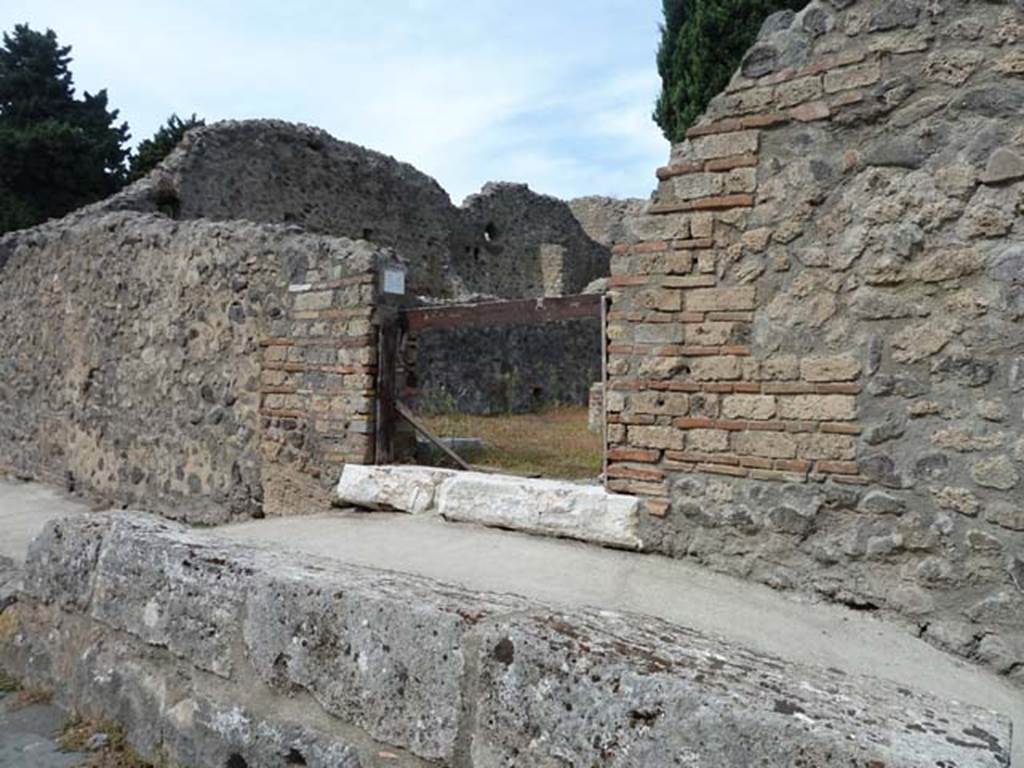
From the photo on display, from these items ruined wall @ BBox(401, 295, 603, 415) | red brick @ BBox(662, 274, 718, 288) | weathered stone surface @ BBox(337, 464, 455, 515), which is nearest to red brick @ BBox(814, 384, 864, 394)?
red brick @ BBox(662, 274, 718, 288)

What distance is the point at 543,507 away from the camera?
3.85m

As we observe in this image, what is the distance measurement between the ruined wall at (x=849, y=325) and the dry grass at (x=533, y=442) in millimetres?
1713

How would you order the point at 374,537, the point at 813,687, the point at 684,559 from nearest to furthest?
the point at 813,687 < the point at 684,559 < the point at 374,537

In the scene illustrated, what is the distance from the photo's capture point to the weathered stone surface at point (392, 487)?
446 centimetres

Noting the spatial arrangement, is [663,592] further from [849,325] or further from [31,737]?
[31,737]

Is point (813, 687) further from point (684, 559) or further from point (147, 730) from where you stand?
point (147, 730)

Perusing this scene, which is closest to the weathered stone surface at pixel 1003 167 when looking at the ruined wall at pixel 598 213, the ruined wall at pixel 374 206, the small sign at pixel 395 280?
the small sign at pixel 395 280

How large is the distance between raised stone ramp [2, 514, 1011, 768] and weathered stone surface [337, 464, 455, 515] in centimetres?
143

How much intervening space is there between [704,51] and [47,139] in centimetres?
1616

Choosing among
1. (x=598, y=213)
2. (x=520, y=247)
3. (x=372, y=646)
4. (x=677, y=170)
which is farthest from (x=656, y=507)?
(x=598, y=213)

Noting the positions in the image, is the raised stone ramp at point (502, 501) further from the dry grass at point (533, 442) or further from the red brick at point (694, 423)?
the dry grass at point (533, 442)

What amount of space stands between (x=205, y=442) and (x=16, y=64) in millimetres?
21795

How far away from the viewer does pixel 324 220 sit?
13.9 meters

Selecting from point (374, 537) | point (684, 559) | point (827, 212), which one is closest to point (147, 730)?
point (374, 537)
